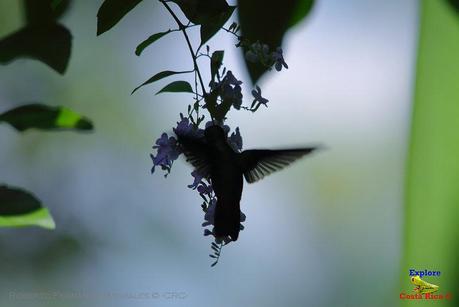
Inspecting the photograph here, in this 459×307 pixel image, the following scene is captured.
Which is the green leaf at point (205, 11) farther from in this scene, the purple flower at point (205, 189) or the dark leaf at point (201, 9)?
the purple flower at point (205, 189)

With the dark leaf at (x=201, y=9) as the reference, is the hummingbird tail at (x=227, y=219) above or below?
below

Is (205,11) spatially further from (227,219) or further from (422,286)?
(422,286)

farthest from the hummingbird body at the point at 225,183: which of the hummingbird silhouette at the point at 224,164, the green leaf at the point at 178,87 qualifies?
the green leaf at the point at 178,87

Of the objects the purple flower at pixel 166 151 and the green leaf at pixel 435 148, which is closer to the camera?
the purple flower at pixel 166 151

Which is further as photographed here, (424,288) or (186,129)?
(424,288)

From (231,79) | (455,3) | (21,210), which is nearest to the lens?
(21,210)

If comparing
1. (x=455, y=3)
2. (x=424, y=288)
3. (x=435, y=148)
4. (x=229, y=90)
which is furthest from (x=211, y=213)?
(x=435, y=148)
